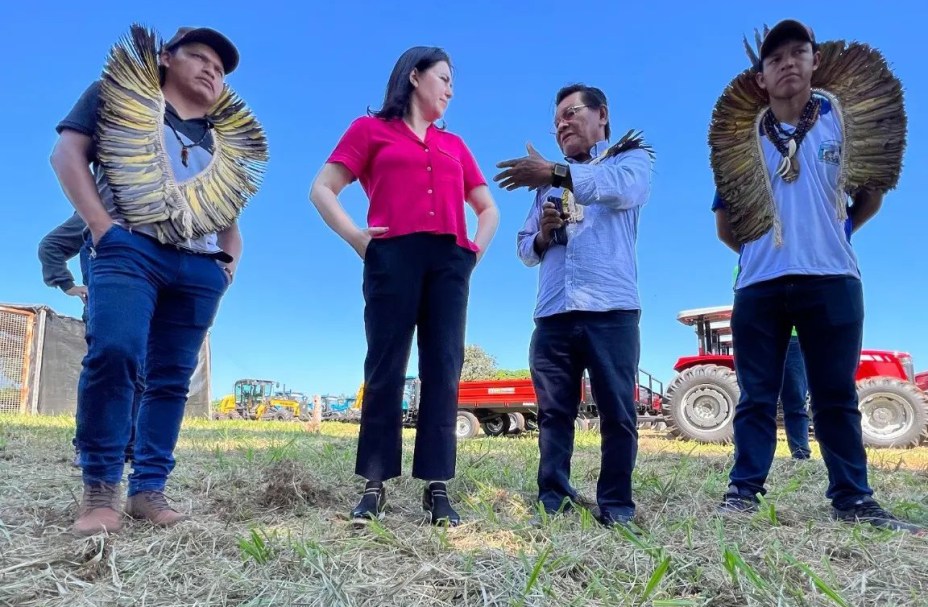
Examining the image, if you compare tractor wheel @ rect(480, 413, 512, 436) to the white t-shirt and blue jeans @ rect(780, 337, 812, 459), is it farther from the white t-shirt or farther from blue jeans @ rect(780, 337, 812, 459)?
the white t-shirt

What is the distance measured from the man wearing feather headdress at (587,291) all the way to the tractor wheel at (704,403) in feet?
21.2

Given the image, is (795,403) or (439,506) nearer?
(439,506)

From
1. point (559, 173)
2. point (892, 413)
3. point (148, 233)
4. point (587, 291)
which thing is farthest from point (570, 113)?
point (892, 413)

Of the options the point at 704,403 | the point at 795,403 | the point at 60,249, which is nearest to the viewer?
the point at 60,249

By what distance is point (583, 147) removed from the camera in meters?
2.65

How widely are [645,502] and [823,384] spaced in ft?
2.70

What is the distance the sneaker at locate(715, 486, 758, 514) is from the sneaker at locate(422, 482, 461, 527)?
96 centimetres

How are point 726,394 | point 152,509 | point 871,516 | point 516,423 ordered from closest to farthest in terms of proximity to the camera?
point 152,509, point 871,516, point 726,394, point 516,423

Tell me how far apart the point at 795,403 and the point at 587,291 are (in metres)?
3.19

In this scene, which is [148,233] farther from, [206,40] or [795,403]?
[795,403]

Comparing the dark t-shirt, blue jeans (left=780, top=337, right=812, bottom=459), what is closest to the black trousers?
the dark t-shirt

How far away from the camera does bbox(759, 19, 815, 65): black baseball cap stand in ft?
8.29

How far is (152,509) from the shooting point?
2.09m

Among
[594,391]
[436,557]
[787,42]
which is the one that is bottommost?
[436,557]
